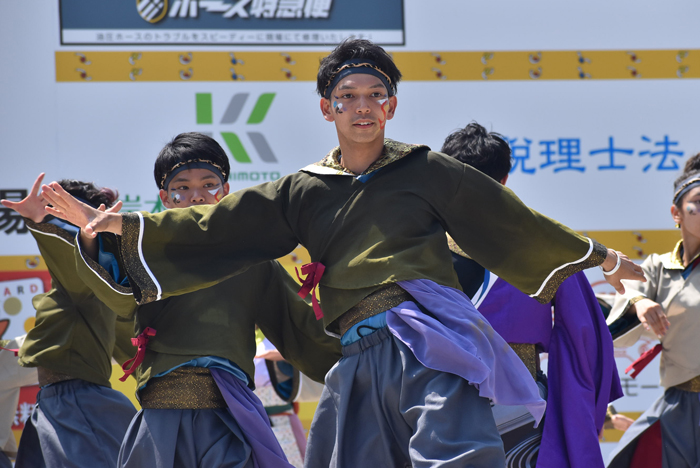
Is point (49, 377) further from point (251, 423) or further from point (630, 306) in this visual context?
point (630, 306)

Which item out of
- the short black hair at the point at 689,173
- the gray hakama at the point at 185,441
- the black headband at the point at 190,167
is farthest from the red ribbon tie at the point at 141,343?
the short black hair at the point at 689,173

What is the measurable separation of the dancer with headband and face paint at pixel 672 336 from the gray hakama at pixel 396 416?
5.58ft

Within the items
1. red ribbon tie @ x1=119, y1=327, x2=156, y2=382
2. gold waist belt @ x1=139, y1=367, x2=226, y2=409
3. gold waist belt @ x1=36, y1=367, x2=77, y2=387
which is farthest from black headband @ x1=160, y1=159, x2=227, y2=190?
gold waist belt @ x1=36, y1=367, x2=77, y2=387

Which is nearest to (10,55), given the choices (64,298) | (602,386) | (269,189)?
(64,298)

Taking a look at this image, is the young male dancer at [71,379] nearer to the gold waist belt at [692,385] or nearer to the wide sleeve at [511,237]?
the wide sleeve at [511,237]

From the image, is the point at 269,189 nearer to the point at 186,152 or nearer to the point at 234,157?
the point at 186,152

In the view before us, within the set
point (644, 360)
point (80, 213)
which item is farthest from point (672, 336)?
point (80, 213)

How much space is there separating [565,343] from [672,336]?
96 centimetres

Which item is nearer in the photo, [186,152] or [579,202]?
[186,152]

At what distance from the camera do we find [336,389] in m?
2.17

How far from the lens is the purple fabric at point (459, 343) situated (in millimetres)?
2012

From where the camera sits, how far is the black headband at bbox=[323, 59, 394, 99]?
2334 millimetres

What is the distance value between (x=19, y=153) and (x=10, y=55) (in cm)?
53

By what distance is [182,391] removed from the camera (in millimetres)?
2613
